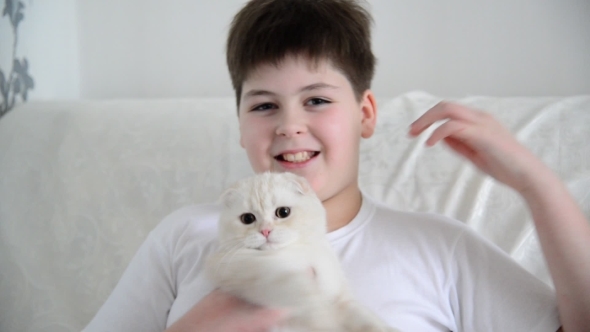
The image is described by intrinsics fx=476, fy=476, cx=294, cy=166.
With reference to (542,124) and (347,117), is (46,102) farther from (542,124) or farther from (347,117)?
(542,124)

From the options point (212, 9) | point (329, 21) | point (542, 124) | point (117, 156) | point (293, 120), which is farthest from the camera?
point (212, 9)

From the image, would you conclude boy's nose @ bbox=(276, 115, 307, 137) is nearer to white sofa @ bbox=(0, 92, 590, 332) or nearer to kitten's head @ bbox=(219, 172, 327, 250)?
kitten's head @ bbox=(219, 172, 327, 250)

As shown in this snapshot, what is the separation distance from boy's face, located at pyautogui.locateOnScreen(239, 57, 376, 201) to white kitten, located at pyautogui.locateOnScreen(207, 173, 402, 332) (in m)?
0.17

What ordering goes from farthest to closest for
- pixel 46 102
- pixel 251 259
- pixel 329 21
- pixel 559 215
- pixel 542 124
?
pixel 46 102, pixel 542 124, pixel 329 21, pixel 559 215, pixel 251 259

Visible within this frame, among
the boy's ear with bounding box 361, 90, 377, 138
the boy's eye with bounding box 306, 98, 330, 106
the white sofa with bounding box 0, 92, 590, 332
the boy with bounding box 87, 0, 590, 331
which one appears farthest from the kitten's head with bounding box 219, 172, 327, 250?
the white sofa with bounding box 0, 92, 590, 332

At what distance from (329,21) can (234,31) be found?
9.3 inches

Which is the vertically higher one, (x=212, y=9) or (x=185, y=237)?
(x=212, y=9)

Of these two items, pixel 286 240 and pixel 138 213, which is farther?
pixel 138 213

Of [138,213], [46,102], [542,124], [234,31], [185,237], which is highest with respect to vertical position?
[234,31]

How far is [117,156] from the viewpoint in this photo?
1523 mm

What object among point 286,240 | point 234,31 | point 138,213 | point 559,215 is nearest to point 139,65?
point 138,213

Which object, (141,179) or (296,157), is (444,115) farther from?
(141,179)

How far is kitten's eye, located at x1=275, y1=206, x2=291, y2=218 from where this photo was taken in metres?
0.79

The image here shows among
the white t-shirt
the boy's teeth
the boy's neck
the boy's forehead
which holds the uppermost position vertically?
the boy's forehead
